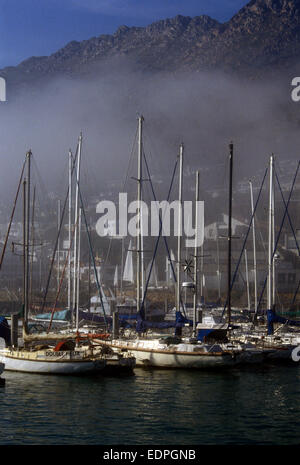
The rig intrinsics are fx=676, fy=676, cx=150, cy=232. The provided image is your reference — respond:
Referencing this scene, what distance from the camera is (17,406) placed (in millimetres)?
30500

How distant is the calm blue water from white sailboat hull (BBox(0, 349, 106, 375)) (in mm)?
549

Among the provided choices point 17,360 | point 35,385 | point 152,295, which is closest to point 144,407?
point 35,385

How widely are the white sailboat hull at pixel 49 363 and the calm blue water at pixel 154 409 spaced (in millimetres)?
549

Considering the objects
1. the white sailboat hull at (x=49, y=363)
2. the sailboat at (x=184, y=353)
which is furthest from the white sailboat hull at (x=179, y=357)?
the white sailboat hull at (x=49, y=363)

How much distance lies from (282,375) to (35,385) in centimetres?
1474

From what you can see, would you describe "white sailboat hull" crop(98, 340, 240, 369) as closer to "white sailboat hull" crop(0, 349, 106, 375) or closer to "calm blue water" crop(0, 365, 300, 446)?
"calm blue water" crop(0, 365, 300, 446)

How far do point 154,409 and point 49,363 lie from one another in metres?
9.48

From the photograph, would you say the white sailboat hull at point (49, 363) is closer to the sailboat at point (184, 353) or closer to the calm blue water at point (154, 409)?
the calm blue water at point (154, 409)

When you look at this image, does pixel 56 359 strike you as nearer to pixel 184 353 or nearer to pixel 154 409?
pixel 184 353

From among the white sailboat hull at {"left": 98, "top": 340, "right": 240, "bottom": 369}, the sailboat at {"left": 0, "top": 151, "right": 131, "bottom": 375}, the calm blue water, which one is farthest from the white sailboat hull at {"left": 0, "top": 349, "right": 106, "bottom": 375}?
the white sailboat hull at {"left": 98, "top": 340, "right": 240, "bottom": 369}

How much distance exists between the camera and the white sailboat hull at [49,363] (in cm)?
3741

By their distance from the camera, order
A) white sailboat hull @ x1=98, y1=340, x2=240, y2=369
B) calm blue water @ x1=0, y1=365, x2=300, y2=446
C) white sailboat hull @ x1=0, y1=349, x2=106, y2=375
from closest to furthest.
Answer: calm blue water @ x1=0, y1=365, x2=300, y2=446 < white sailboat hull @ x1=0, y1=349, x2=106, y2=375 < white sailboat hull @ x1=98, y1=340, x2=240, y2=369

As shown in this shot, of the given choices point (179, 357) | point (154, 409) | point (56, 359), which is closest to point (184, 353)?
point (179, 357)

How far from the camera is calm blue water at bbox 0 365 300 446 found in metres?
25.6
